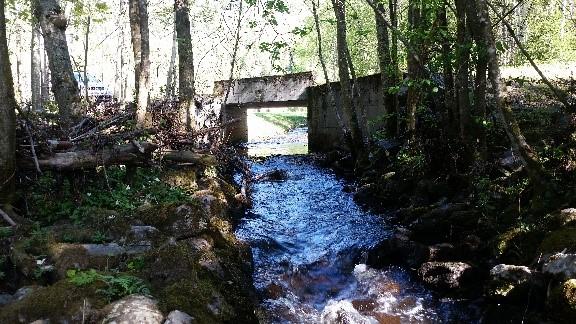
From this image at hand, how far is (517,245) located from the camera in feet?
21.6

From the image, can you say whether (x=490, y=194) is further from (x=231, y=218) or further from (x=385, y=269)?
(x=231, y=218)

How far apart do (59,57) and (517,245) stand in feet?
29.4

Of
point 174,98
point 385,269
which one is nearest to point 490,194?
point 385,269

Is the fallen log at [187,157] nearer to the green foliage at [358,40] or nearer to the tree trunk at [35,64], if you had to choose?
the green foliage at [358,40]

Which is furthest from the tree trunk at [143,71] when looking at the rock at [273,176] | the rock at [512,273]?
the rock at [512,273]

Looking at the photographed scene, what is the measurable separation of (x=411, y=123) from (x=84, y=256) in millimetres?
9884

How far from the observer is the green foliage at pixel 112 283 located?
4245 millimetres

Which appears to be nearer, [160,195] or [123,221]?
[123,221]

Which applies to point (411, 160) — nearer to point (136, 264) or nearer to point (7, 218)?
point (136, 264)

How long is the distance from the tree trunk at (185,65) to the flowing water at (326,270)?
10.2 ft

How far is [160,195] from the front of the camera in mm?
8328

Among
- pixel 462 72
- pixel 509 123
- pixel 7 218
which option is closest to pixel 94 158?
pixel 7 218

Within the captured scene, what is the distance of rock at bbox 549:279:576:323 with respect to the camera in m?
4.70

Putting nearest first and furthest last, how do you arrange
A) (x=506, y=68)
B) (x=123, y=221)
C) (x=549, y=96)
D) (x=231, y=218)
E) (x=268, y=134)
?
(x=123, y=221) → (x=231, y=218) → (x=549, y=96) → (x=506, y=68) → (x=268, y=134)
